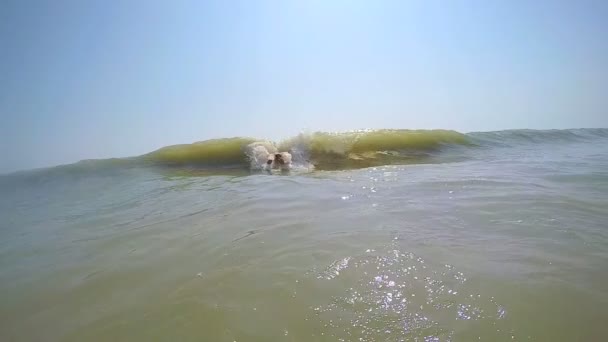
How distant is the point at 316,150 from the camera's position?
12453 millimetres

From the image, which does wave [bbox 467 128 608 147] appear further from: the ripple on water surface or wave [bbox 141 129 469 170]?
the ripple on water surface

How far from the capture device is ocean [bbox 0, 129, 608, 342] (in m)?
1.89

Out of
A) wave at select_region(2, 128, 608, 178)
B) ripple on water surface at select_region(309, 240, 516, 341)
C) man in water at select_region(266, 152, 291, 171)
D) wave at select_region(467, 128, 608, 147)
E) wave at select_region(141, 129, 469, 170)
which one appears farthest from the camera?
wave at select_region(467, 128, 608, 147)

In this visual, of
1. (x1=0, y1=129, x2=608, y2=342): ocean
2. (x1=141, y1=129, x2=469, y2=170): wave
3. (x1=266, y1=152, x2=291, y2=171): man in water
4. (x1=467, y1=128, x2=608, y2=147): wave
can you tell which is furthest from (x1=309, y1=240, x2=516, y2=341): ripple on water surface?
(x1=467, y1=128, x2=608, y2=147): wave

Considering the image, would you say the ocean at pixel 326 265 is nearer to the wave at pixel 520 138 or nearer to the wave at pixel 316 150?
the wave at pixel 316 150

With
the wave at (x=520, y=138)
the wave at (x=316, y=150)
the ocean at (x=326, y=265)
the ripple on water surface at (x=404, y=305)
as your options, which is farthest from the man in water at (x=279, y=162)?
the wave at (x=520, y=138)

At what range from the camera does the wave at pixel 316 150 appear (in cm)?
1169

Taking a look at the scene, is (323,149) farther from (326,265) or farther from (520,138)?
(520,138)

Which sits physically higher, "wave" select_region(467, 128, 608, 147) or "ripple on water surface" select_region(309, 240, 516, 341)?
"wave" select_region(467, 128, 608, 147)

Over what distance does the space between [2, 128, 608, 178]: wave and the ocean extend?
5724mm

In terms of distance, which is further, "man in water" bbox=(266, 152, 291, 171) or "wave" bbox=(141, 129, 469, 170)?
"wave" bbox=(141, 129, 469, 170)

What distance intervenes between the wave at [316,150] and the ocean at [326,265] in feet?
18.8

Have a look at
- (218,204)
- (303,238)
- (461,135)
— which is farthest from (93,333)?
(461,135)

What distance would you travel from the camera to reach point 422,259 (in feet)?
8.63
